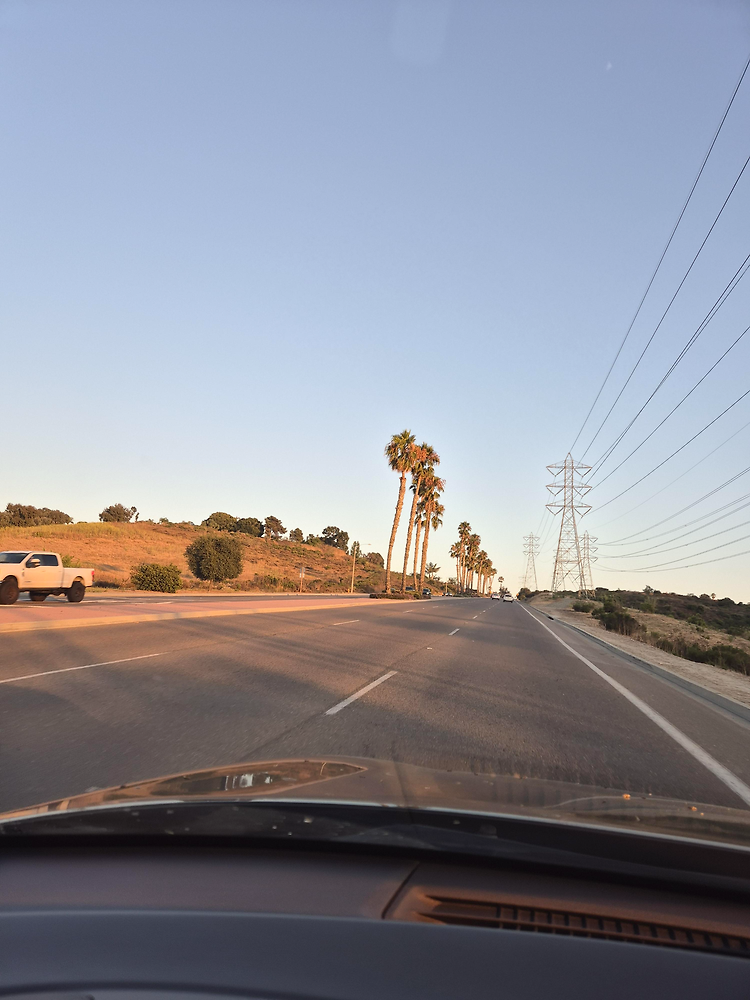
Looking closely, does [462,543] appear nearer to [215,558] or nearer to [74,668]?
[215,558]

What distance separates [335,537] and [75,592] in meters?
119

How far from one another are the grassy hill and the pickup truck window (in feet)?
67.2

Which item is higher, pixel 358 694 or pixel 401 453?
pixel 401 453

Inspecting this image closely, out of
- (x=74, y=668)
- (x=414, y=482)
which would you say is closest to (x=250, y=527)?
(x=414, y=482)

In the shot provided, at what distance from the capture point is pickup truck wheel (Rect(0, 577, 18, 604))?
2198 centimetres

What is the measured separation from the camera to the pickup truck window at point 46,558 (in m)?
23.7

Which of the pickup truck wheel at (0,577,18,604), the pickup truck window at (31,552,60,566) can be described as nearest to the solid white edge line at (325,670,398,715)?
the pickup truck wheel at (0,577,18,604)

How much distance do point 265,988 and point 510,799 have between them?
155 cm

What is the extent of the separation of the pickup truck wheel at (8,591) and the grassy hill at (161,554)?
22.3m

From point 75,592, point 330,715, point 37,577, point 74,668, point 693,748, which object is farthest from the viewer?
point 75,592

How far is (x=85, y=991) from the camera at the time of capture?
1703 mm

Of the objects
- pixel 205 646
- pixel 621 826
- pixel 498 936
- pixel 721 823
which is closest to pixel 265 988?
pixel 498 936

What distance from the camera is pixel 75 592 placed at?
25.8m

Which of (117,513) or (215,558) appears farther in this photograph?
(117,513)
